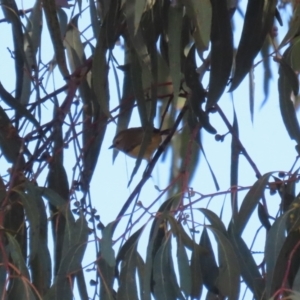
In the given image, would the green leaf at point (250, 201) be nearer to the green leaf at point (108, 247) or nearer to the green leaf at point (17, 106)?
the green leaf at point (108, 247)

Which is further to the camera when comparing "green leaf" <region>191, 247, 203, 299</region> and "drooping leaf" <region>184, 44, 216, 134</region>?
"drooping leaf" <region>184, 44, 216, 134</region>

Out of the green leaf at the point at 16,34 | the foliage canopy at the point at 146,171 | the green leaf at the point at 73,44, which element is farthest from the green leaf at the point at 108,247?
the green leaf at the point at 73,44

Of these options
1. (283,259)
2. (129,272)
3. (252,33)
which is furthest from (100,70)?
(283,259)

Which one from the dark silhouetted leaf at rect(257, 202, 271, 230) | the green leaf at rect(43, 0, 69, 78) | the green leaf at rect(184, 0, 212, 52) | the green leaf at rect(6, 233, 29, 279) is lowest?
the green leaf at rect(6, 233, 29, 279)

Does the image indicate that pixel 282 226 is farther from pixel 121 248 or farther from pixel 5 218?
pixel 5 218

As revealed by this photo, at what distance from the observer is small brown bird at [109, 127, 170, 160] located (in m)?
2.35

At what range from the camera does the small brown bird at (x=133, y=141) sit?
7.71ft

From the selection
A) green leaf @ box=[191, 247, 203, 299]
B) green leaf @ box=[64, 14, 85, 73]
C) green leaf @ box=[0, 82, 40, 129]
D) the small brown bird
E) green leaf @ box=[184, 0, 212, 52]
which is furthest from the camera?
the small brown bird

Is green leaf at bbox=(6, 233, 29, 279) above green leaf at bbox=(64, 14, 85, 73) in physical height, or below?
below

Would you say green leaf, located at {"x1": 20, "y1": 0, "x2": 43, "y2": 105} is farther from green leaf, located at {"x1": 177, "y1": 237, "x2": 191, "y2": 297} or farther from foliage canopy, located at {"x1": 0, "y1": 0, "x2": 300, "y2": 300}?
green leaf, located at {"x1": 177, "y1": 237, "x2": 191, "y2": 297}

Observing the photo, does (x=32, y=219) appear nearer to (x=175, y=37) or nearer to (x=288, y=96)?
(x=175, y=37)

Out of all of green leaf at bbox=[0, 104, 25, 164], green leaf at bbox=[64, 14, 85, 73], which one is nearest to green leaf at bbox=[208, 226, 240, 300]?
green leaf at bbox=[0, 104, 25, 164]

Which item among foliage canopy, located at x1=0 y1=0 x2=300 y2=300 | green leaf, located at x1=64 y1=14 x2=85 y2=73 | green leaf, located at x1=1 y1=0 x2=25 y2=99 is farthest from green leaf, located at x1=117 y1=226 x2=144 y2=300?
green leaf, located at x1=64 y1=14 x2=85 y2=73

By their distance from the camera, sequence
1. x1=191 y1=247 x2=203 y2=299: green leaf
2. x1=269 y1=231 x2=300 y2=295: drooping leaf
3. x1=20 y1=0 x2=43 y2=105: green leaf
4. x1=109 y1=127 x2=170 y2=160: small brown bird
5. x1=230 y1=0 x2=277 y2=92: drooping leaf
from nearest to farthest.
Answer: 1. x1=269 y1=231 x2=300 y2=295: drooping leaf
2. x1=191 y1=247 x2=203 y2=299: green leaf
3. x1=230 y1=0 x2=277 y2=92: drooping leaf
4. x1=20 y1=0 x2=43 y2=105: green leaf
5. x1=109 y1=127 x2=170 y2=160: small brown bird
